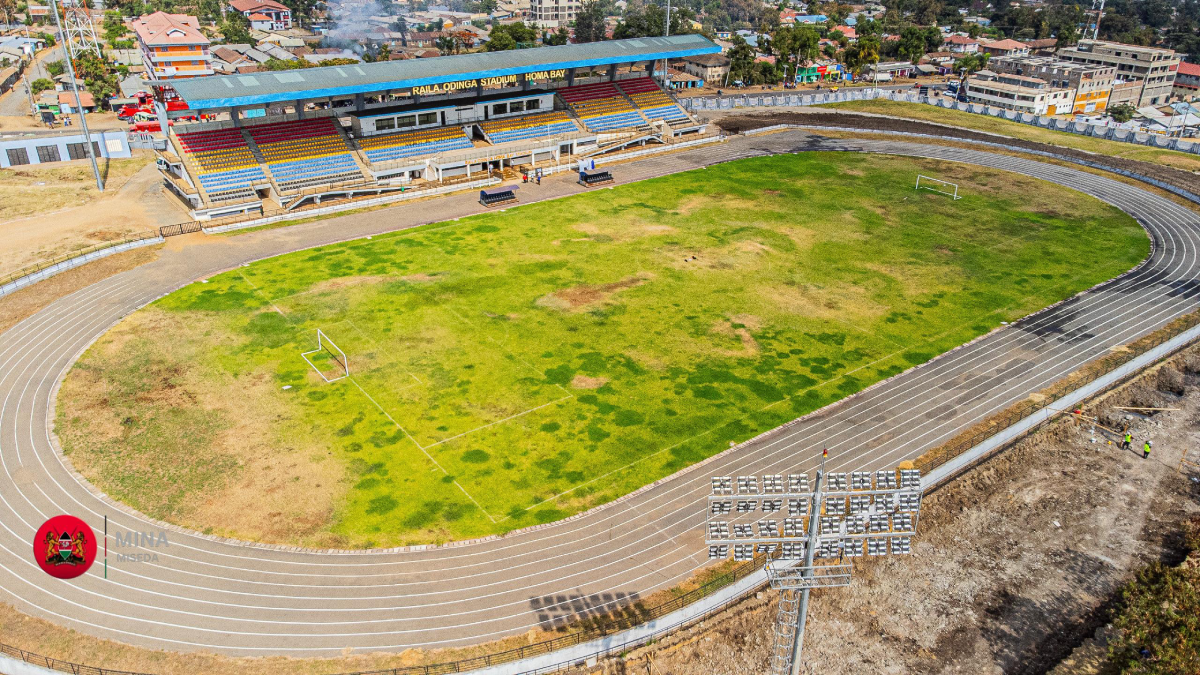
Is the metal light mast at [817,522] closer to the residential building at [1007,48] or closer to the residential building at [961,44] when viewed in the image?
the residential building at [1007,48]

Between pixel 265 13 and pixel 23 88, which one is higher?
pixel 265 13

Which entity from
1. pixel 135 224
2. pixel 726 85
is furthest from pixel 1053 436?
pixel 726 85

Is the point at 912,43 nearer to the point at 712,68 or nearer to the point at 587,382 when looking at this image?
the point at 712,68

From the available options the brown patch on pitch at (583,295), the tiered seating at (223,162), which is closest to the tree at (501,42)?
the tiered seating at (223,162)

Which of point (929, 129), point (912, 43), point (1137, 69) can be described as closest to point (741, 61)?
point (929, 129)

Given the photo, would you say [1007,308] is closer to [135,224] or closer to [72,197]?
[135,224]

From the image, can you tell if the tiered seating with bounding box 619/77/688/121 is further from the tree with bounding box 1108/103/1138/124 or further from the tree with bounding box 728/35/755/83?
the tree with bounding box 1108/103/1138/124

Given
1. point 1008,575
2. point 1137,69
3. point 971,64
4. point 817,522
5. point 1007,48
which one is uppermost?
point 1007,48

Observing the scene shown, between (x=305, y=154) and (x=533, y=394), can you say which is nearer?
(x=533, y=394)
